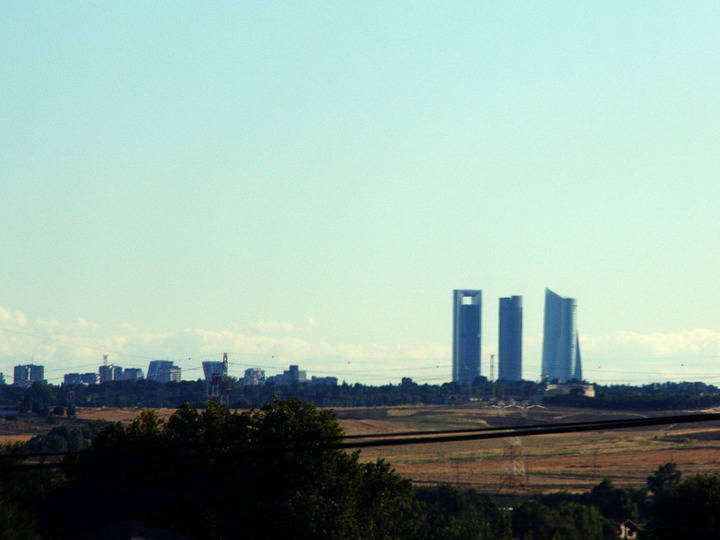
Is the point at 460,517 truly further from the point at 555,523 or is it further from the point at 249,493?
the point at 249,493

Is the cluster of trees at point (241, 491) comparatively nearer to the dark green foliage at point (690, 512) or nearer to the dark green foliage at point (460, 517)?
the dark green foliage at point (690, 512)

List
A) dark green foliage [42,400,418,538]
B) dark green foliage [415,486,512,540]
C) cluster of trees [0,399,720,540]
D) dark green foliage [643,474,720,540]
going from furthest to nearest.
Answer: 1. dark green foliage [415,486,512,540]
2. dark green foliage [42,400,418,538]
3. cluster of trees [0,399,720,540]
4. dark green foliage [643,474,720,540]

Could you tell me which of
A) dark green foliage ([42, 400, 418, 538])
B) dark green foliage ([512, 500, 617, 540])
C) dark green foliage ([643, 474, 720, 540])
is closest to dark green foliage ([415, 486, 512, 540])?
dark green foliage ([512, 500, 617, 540])

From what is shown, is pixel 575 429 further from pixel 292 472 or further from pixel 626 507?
pixel 626 507

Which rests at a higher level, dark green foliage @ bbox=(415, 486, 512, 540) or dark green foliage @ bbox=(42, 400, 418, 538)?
dark green foliage @ bbox=(42, 400, 418, 538)

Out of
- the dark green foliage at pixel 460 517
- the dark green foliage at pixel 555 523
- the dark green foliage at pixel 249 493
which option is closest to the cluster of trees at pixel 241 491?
the dark green foliage at pixel 249 493

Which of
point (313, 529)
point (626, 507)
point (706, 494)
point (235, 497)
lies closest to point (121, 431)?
point (235, 497)

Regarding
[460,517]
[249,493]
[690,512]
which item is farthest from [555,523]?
[249,493]

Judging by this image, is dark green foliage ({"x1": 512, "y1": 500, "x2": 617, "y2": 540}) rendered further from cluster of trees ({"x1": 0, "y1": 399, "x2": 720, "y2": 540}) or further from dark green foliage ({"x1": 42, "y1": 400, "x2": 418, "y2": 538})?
dark green foliage ({"x1": 42, "y1": 400, "x2": 418, "y2": 538})

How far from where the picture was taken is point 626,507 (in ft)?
643

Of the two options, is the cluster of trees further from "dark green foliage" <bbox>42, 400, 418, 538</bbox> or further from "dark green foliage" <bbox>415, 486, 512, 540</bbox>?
"dark green foliage" <bbox>415, 486, 512, 540</bbox>

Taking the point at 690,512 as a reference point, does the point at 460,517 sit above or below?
below

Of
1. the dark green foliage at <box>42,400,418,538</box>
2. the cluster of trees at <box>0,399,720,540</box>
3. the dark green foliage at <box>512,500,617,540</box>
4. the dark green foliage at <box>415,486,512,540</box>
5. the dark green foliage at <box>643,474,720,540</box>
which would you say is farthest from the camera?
the dark green foliage at <box>512,500,617,540</box>

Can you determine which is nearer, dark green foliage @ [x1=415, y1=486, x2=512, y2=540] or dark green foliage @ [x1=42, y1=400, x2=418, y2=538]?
dark green foliage @ [x1=42, y1=400, x2=418, y2=538]
